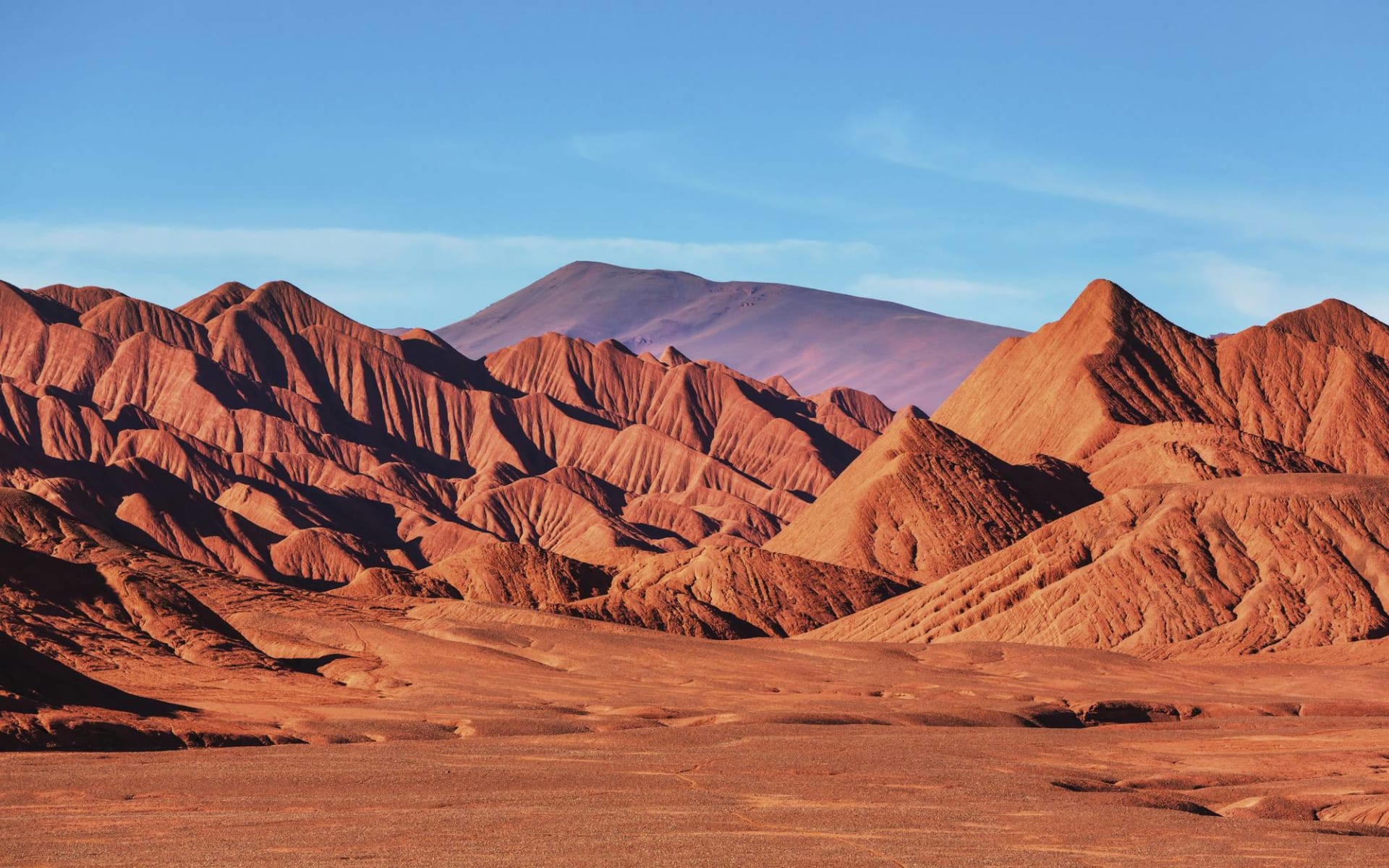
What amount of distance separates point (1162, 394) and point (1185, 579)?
57.3m

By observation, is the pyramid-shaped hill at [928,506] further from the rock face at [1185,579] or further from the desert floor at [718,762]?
the desert floor at [718,762]

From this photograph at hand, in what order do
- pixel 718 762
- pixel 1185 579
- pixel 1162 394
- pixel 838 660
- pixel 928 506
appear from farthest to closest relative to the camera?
pixel 1162 394 → pixel 928 506 → pixel 1185 579 → pixel 838 660 → pixel 718 762

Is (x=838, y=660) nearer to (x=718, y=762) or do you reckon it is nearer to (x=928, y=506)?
(x=718, y=762)

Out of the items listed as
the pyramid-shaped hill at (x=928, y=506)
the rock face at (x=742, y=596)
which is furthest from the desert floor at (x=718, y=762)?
the pyramid-shaped hill at (x=928, y=506)

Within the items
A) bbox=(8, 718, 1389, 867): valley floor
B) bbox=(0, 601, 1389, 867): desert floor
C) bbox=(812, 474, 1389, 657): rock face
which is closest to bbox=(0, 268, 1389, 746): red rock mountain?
bbox=(812, 474, 1389, 657): rock face

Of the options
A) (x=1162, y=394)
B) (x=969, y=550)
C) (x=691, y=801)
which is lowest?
(x=691, y=801)

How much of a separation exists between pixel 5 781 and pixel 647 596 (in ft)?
240

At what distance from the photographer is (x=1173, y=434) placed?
141750 mm

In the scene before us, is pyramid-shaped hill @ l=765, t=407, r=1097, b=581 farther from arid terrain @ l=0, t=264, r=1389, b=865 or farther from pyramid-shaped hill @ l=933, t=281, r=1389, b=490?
pyramid-shaped hill @ l=933, t=281, r=1389, b=490

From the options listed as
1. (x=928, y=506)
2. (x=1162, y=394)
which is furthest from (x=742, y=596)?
(x=1162, y=394)

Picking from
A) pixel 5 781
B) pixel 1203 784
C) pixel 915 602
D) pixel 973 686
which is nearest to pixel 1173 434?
pixel 915 602

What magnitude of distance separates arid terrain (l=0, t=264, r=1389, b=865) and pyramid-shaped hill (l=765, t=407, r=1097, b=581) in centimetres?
30

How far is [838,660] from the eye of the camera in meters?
93.7

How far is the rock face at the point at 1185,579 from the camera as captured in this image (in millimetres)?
100875
